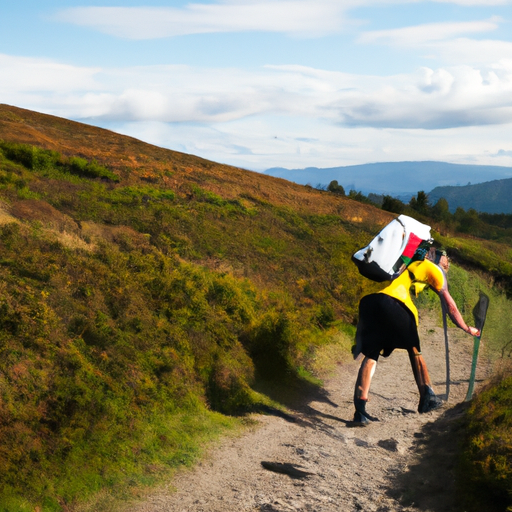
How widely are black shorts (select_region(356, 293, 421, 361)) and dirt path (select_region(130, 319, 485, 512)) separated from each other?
5.06ft

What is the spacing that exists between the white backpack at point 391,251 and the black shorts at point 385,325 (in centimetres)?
51

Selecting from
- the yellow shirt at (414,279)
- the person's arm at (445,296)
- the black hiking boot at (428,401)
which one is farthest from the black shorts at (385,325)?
the black hiking boot at (428,401)

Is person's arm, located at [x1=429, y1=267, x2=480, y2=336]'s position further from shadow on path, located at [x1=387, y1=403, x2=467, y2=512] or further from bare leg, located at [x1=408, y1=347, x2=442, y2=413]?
shadow on path, located at [x1=387, y1=403, x2=467, y2=512]

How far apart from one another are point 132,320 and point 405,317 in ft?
17.9

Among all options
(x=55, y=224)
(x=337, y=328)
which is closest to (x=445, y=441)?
(x=337, y=328)

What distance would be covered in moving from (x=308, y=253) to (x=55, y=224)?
11214mm

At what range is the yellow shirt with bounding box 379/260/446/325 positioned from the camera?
9943 millimetres

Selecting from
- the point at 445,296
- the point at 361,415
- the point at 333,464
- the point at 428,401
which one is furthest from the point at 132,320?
the point at 445,296

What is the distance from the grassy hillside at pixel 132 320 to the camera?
8211 mm

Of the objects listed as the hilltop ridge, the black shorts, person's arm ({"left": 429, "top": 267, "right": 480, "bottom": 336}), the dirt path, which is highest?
the hilltop ridge

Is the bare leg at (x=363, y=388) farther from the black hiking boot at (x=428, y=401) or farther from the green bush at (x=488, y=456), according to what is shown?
the green bush at (x=488, y=456)

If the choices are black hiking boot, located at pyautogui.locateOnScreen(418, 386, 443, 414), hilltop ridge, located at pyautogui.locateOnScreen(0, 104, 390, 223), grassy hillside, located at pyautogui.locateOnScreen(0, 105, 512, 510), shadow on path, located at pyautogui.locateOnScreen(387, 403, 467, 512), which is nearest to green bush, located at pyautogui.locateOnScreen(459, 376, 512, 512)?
shadow on path, located at pyautogui.locateOnScreen(387, 403, 467, 512)

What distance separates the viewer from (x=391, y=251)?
964 centimetres

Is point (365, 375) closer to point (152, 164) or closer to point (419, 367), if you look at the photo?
point (419, 367)
